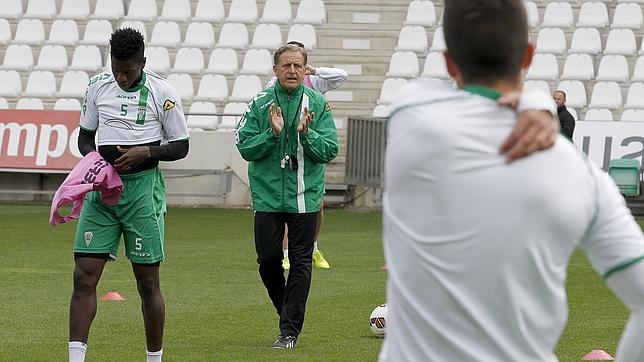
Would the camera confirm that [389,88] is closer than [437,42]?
Yes

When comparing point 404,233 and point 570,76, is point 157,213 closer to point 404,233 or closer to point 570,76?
point 404,233

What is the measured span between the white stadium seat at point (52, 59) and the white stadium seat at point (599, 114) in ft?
32.2

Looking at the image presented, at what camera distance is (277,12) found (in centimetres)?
2634

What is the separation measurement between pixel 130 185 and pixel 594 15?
60.7ft

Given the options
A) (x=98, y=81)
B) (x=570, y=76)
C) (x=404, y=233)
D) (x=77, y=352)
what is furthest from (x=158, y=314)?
(x=570, y=76)

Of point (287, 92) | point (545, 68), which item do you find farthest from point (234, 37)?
point (287, 92)

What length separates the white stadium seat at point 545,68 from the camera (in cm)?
2434

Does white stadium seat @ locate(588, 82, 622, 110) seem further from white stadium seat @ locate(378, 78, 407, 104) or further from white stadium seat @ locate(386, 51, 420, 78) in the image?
white stadium seat @ locate(378, 78, 407, 104)

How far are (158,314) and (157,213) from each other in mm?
572

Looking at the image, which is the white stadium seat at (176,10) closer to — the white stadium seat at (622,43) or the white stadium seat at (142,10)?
the white stadium seat at (142,10)

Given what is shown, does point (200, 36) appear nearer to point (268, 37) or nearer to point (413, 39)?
point (268, 37)

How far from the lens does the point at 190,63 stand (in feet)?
84.5

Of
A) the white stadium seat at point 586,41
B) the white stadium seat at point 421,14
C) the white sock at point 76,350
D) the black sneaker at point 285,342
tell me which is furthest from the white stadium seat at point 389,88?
the white sock at point 76,350

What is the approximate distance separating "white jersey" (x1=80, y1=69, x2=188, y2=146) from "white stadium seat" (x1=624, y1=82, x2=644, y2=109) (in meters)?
16.7
